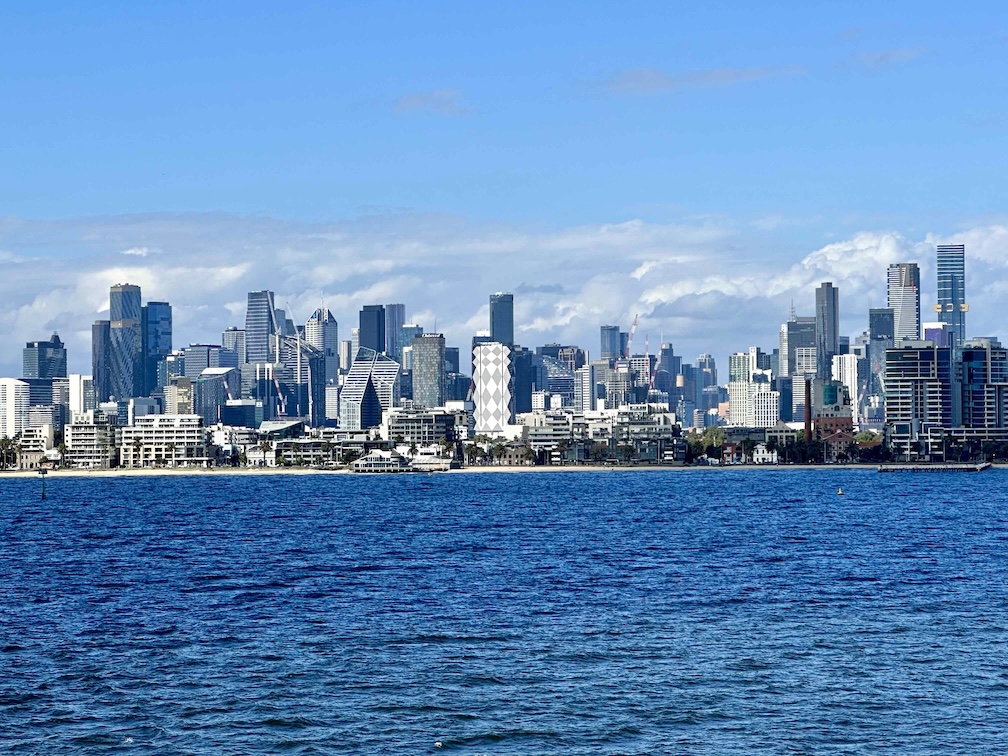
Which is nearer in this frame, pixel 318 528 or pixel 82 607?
pixel 82 607

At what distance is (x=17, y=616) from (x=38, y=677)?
17204mm

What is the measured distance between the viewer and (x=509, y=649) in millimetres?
59844

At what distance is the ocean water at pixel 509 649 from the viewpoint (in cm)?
4678

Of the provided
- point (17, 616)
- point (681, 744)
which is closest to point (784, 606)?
point (681, 744)

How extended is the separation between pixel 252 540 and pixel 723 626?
2525 inches

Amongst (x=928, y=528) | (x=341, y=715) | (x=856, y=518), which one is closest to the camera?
(x=341, y=715)

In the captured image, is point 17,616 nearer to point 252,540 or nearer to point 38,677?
point 38,677

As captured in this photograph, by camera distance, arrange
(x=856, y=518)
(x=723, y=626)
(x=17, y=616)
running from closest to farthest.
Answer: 1. (x=723, y=626)
2. (x=17, y=616)
3. (x=856, y=518)

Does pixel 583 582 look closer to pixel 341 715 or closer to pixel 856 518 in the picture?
pixel 341 715

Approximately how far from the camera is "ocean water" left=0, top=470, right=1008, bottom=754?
153 ft

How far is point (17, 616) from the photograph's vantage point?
7162 cm

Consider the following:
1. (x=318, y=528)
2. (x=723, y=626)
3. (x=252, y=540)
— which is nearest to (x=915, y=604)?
(x=723, y=626)

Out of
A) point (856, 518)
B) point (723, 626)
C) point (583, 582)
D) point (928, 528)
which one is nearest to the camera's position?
point (723, 626)

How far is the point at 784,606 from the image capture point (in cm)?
7212
